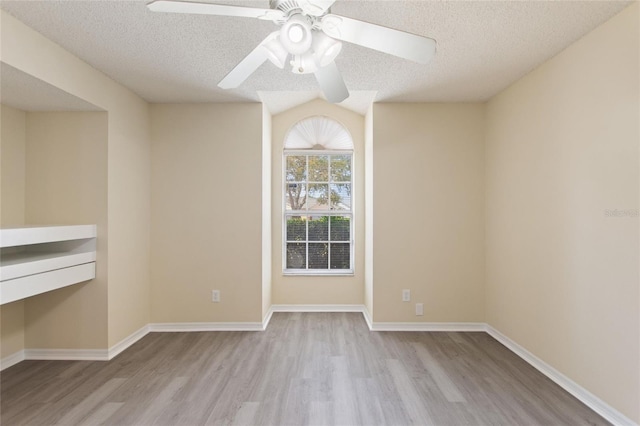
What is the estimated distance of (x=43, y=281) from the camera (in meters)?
2.38

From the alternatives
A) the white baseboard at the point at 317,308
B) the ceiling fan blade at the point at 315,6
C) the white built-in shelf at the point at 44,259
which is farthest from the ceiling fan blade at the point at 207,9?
the white baseboard at the point at 317,308

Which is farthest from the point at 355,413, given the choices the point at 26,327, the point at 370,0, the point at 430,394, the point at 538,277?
the point at 26,327

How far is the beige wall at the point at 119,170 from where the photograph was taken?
229 centimetres

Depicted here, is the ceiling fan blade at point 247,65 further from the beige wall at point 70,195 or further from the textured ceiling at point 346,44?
the beige wall at point 70,195

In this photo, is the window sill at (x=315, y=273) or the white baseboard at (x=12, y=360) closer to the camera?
the white baseboard at (x=12, y=360)

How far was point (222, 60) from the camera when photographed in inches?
103

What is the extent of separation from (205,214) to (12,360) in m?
2.00

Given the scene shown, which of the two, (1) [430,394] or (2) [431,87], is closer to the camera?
(1) [430,394]

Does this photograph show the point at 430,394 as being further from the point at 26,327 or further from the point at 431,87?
the point at 26,327

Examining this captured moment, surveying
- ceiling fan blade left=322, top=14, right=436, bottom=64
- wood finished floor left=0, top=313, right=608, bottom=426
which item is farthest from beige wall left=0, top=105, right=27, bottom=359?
ceiling fan blade left=322, top=14, right=436, bottom=64

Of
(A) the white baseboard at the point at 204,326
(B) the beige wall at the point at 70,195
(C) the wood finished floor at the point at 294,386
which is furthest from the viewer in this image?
(A) the white baseboard at the point at 204,326

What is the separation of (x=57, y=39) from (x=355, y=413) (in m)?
3.20

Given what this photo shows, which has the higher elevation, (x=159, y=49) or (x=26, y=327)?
(x=159, y=49)

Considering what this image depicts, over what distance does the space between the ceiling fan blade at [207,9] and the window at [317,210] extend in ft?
9.79
